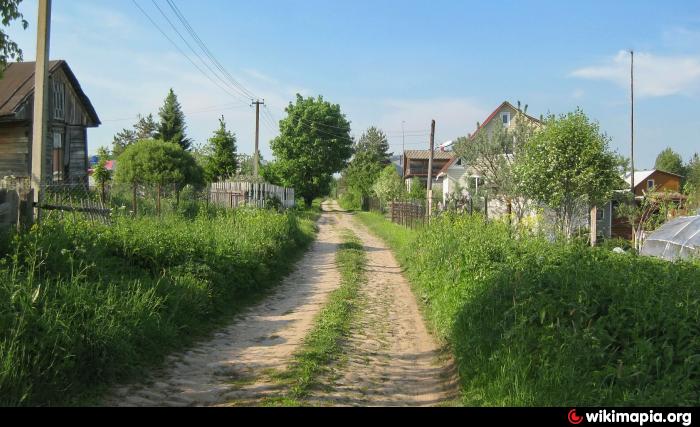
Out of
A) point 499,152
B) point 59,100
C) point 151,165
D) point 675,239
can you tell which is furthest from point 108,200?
point 499,152

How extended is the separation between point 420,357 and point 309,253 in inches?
496

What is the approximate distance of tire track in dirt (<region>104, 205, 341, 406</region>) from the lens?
209 inches

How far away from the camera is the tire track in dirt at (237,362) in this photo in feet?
17.4

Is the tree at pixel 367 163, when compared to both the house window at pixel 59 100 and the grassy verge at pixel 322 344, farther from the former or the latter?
the grassy verge at pixel 322 344

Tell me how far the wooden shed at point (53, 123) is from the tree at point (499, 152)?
17.5 m

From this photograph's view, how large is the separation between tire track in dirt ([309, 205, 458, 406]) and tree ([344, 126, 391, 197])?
185ft

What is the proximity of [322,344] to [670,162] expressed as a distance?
297ft

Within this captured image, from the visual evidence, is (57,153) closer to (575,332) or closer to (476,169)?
(476,169)

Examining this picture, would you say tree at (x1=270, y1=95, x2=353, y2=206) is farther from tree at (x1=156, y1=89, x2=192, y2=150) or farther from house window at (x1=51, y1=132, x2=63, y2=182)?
house window at (x1=51, y1=132, x2=63, y2=182)

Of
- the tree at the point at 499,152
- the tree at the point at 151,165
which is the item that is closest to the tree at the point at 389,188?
the tree at the point at 499,152

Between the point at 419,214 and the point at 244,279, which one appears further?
the point at 419,214
